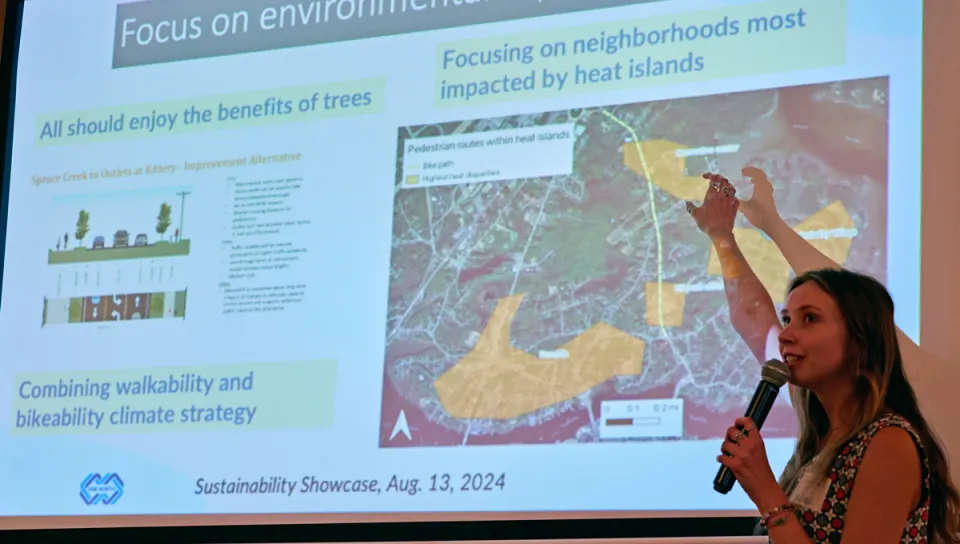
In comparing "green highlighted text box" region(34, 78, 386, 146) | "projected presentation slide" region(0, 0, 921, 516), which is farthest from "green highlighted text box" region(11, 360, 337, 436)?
"green highlighted text box" region(34, 78, 386, 146)

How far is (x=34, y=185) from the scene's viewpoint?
3.95m

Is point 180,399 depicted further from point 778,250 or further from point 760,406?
point 760,406

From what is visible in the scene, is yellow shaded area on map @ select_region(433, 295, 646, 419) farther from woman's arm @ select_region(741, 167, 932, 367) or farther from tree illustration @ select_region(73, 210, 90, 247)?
tree illustration @ select_region(73, 210, 90, 247)

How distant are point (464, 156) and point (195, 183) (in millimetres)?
807

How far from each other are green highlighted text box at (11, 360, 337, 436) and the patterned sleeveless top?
62.5 inches

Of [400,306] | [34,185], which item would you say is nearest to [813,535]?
[400,306]

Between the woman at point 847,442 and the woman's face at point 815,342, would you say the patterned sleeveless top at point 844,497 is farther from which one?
the woman's face at point 815,342

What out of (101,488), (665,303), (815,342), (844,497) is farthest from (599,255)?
(101,488)

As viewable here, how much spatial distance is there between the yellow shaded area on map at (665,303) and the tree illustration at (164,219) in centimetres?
139

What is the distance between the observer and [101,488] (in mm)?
3592

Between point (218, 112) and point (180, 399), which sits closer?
point (180, 399)

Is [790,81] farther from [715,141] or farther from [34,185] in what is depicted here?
[34,185]

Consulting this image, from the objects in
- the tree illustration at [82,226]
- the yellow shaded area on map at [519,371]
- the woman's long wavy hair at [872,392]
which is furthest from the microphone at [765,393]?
the tree illustration at [82,226]

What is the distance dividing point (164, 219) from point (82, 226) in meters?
0.28
